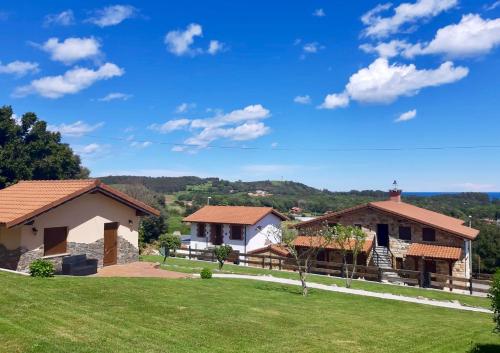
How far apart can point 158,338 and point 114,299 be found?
4160 mm

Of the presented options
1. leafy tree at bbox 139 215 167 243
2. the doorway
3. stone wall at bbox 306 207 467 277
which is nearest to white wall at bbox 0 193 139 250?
stone wall at bbox 306 207 467 277

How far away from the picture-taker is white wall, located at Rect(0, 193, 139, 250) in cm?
1866

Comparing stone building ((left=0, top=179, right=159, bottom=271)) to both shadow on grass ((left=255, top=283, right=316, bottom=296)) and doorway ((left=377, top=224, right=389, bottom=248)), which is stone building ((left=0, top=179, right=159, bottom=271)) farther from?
doorway ((left=377, top=224, right=389, bottom=248))

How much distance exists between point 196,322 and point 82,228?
38.8ft

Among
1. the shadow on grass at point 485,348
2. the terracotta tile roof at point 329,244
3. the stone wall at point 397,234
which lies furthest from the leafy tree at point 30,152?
the shadow on grass at point 485,348

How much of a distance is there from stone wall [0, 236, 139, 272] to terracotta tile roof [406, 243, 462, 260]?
21226mm

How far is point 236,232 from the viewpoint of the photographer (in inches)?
1652

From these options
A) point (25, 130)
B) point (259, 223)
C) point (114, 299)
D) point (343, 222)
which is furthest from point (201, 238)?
point (114, 299)

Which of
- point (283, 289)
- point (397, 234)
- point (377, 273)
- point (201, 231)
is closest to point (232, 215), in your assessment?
point (201, 231)

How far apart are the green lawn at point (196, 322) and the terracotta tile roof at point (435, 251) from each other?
1275cm

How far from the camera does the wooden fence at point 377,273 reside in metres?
26.4

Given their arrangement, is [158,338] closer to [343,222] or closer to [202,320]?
[202,320]

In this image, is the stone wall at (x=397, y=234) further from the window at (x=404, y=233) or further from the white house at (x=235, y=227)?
the white house at (x=235, y=227)

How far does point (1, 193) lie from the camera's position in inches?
915
